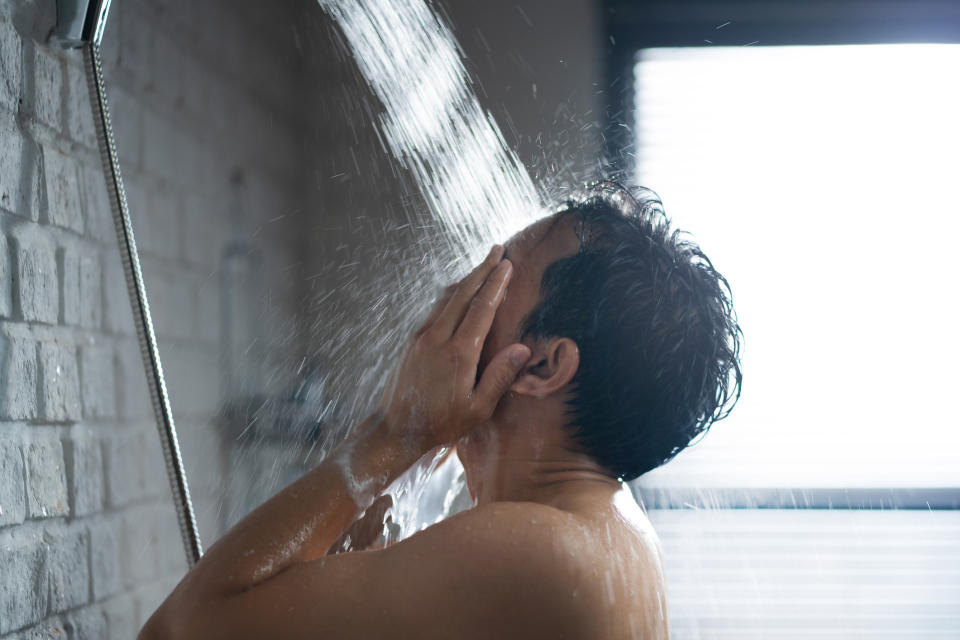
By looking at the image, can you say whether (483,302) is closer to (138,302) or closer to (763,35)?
(138,302)

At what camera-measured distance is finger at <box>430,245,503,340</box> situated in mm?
828

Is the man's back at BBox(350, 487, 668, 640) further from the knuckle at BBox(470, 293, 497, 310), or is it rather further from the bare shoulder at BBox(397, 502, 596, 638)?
the knuckle at BBox(470, 293, 497, 310)

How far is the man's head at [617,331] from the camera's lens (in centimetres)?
84

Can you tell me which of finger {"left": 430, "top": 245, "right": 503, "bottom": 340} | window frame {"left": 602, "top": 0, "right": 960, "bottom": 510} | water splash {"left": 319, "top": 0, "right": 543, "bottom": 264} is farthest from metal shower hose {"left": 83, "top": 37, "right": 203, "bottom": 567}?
window frame {"left": 602, "top": 0, "right": 960, "bottom": 510}

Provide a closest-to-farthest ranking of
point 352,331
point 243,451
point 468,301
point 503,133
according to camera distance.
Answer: point 468,301
point 243,451
point 503,133
point 352,331

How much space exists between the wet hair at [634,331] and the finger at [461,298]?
58mm

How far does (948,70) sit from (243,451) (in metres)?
1.83

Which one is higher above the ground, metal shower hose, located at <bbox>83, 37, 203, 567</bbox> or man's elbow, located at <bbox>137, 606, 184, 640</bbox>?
metal shower hose, located at <bbox>83, 37, 203, 567</bbox>

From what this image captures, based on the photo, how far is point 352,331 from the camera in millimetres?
2312

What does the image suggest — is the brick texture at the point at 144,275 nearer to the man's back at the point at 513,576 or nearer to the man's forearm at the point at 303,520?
the man's forearm at the point at 303,520

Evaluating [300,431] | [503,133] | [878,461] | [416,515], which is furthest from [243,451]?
[878,461]

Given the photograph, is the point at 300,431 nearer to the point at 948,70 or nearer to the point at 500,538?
the point at 500,538

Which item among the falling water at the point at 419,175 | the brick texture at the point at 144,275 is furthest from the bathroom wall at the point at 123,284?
the falling water at the point at 419,175

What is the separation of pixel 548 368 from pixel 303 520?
0.27 m
